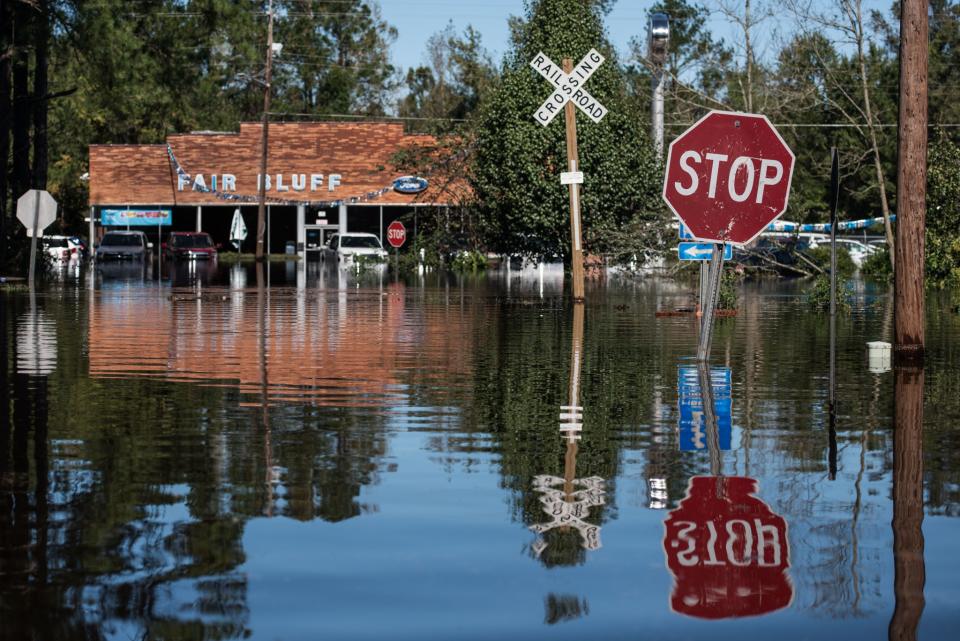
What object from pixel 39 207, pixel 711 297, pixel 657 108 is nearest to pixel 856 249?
pixel 657 108

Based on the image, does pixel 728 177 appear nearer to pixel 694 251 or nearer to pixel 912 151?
pixel 912 151

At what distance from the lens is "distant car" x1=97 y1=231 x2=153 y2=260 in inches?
3036

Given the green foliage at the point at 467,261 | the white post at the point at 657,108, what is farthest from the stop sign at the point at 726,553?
the green foliage at the point at 467,261

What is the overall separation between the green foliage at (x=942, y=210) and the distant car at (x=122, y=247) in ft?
140

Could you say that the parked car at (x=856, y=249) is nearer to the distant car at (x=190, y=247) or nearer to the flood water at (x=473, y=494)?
the distant car at (x=190, y=247)

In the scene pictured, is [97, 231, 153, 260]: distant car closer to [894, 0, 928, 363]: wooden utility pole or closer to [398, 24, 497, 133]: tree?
[398, 24, 497, 133]: tree

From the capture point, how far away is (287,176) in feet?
293

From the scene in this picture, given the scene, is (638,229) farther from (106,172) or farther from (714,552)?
(106,172)

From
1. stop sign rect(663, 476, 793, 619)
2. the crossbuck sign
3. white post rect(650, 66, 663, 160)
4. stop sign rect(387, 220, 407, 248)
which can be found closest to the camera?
stop sign rect(663, 476, 793, 619)

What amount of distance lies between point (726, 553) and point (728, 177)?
8901 millimetres

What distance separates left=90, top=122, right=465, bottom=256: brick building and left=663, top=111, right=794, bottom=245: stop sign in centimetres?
7153

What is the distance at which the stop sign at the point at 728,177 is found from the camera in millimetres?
15703

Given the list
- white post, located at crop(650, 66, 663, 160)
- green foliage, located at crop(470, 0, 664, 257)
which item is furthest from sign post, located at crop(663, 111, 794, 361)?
green foliage, located at crop(470, 0, 664, 257)

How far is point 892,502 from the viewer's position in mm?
9109
